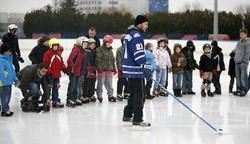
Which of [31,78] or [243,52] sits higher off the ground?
[243,52]

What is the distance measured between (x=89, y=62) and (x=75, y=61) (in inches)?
17.8

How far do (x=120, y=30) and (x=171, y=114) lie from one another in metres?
31.2

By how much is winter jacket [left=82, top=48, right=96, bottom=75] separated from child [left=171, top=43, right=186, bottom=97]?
2.05 meters

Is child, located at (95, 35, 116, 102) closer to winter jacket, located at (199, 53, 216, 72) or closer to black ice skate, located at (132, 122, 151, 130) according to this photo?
winter jacket, located at (199, 53, 216, 72)

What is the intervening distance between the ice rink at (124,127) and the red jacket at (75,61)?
0.68 m

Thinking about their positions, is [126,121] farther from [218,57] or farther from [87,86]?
[218,57]

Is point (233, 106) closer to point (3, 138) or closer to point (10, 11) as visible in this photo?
point (3, 138)

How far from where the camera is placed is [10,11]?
38875mm

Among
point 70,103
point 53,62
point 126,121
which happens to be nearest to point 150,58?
point 70,103

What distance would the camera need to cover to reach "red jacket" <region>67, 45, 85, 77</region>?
324 inches

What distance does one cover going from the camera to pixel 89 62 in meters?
8.71

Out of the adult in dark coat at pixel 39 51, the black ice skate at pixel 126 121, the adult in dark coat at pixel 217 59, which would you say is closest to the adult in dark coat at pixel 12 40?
the adult in dark coat at pixel 39 51

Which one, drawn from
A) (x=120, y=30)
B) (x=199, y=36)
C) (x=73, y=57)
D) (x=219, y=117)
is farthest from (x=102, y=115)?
(x=120, y=30)

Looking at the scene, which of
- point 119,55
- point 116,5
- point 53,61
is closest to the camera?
point 53,61
